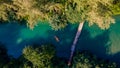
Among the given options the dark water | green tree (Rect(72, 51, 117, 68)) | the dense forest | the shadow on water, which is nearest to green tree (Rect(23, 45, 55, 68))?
the dense forest

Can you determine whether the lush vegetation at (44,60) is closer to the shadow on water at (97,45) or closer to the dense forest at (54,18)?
the dense forest at (54,18)

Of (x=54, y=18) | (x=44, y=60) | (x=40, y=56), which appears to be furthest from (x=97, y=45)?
(x=40, y=56)

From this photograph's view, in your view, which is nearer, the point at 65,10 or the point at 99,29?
the point at 65,10

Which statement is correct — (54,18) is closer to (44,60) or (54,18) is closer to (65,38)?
(65,38)

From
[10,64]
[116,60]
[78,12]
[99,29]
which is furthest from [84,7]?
[10,64]

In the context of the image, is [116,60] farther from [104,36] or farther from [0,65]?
[0,65]

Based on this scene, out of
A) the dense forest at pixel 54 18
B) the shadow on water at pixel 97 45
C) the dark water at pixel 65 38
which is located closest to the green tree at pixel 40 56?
the dense forest at pixel 54 18

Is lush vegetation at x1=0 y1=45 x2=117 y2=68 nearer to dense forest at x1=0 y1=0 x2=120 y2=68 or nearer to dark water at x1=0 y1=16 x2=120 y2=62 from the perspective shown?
dense forest at x1=0 y1=0 x2=120 y2=68
